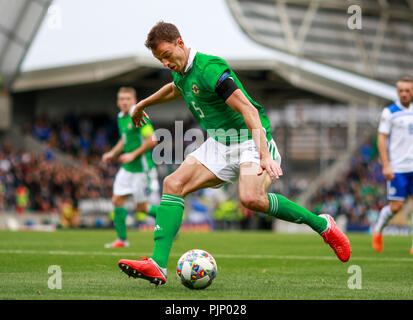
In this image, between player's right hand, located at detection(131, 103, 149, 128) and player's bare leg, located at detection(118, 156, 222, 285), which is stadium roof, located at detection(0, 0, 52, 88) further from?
player's bare leg, located at detection(118, 156, 222, 285)

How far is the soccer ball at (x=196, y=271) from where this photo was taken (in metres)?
5.54

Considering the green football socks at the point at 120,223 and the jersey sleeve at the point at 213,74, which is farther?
the green football socks at the point at 120,223

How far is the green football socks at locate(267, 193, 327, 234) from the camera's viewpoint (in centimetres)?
591

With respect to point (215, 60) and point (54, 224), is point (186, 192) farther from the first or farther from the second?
point (54, 224)

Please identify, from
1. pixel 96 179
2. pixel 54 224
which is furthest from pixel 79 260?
pixel 96 179

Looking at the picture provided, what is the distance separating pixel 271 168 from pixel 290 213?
805 mm

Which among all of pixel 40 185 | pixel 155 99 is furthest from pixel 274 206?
pixel 40 185

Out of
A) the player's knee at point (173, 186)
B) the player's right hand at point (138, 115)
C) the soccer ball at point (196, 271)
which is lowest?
the soccer ball at point (196, 271)

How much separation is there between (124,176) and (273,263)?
3.93 m

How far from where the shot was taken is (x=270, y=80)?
3628cm

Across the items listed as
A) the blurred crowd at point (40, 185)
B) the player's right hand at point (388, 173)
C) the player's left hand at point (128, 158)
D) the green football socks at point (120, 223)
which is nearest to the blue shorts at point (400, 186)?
the player's right hand at point (388, 173)

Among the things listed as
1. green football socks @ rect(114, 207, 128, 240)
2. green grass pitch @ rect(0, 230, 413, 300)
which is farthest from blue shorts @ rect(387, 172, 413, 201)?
green football socks @ rect(114, 207, 128, 240)

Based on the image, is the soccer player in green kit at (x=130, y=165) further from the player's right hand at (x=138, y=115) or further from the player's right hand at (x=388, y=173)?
the player's right hand at (x=138, y=115)

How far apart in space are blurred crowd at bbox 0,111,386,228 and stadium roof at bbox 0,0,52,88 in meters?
3.39
